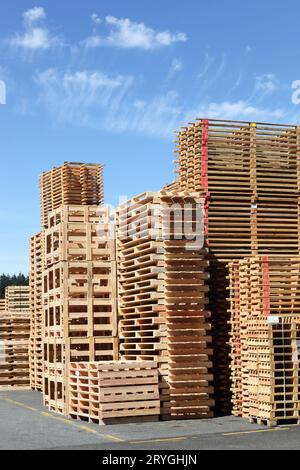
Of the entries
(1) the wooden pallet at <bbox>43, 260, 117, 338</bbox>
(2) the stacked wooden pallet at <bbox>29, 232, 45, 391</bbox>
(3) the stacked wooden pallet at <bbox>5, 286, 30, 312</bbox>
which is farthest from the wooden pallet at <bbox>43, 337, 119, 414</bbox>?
(3) the stacked wooden pallet at <bbox>5, 286, 30, 312</bbox>

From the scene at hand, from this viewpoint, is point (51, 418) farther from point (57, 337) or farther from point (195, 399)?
point (195, 399)

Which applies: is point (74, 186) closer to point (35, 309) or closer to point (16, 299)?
point (35, 309)

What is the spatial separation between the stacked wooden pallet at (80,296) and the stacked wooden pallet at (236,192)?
2.36m

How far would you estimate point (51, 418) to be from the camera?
52.7 ft

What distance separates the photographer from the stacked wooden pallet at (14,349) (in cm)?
2475

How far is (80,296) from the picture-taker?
1706cm

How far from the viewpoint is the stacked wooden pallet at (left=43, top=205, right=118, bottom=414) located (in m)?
16.7

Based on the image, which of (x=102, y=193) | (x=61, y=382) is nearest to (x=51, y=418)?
(x=61, y=382)

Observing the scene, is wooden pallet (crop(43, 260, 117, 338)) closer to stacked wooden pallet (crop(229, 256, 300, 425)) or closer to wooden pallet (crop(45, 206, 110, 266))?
wooden pallet (crop(45, 206, 110, 266))

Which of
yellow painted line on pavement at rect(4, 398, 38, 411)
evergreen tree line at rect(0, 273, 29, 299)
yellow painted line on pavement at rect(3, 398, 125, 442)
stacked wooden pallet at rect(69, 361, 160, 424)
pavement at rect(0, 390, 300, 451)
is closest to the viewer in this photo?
pavement at rect(0, 390, 300, 451)

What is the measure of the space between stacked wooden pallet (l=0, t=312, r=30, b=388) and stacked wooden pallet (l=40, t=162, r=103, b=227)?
3.45 metres

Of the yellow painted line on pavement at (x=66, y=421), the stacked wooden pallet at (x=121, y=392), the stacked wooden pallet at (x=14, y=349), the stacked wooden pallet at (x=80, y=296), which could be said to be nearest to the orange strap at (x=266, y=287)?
the stacked wooden pallet at (x=121, y=392)

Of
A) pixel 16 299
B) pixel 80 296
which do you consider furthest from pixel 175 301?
pixel 16 299

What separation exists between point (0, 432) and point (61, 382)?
3.14m
